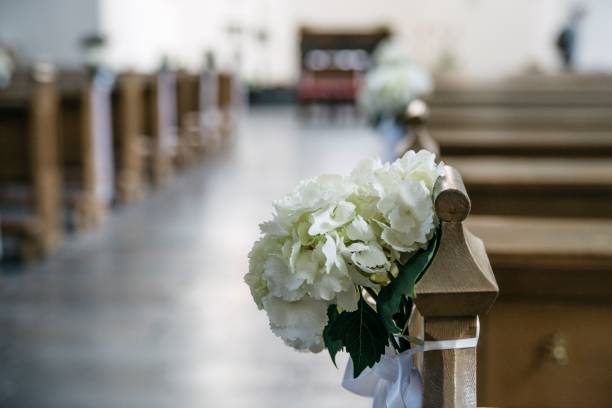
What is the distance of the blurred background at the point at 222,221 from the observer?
1.51m

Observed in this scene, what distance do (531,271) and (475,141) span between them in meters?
1.34

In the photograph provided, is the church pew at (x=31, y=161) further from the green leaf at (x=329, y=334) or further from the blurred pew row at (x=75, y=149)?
the green leaf at (x=329, y=334)

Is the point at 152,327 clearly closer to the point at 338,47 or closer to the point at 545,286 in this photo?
the point at 545,286

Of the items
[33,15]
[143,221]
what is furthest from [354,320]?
[33,15]

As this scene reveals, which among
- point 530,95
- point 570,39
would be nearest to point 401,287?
point 530,95

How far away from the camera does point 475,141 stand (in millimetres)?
2773

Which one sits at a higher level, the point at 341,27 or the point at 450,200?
the point at 341,27

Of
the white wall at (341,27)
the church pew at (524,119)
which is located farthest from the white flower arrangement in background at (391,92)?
the white wall at (341,27)

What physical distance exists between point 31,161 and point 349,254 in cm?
410

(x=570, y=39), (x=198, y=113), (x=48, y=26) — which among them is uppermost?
(x=48, y=26)

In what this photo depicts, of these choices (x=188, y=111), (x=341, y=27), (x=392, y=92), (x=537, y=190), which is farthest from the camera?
(x=341, y=27)

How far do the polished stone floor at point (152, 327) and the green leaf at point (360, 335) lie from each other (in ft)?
5.78

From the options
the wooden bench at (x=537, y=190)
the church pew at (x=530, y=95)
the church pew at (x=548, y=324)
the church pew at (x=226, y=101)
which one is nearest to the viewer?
the church pew at (x=548, y=324)

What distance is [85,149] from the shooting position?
5.41 m
